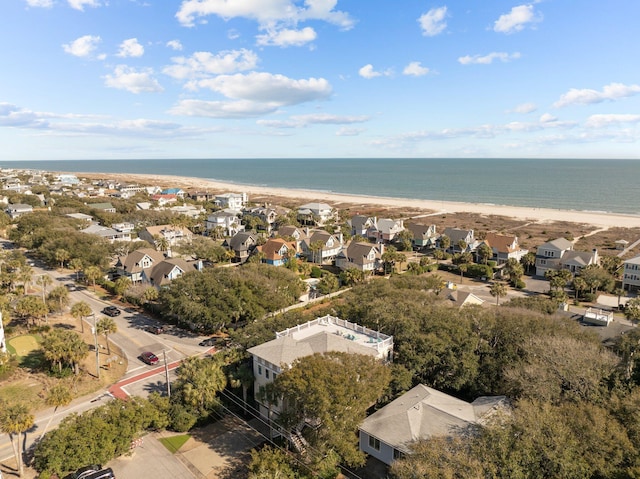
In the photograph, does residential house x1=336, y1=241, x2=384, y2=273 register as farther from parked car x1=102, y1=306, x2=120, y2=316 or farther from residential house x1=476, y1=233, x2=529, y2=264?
parked car x1=102, y1=306, x2=120, y2=316

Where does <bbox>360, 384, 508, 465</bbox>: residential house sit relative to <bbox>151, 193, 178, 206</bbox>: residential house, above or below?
below

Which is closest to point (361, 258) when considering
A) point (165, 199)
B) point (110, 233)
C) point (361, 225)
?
point (361, 225)

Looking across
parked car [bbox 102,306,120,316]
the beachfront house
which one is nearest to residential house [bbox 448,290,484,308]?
the beachfront house

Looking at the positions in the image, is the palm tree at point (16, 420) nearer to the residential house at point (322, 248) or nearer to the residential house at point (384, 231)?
the residential house at point (322, 248)

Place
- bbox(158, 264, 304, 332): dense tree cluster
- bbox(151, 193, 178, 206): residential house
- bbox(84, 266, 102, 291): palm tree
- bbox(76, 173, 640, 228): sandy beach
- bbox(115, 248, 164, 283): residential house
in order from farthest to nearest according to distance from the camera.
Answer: bbox(151, 193, 178, 206): residential house → bbox(76, 173, 640, 228): sandy beach → bbox(115, 248, 164, 283): residential house → bbox(84, 266, 102, 291): palm tree → bbox(158, 264, 304, 332): dense tree cluster

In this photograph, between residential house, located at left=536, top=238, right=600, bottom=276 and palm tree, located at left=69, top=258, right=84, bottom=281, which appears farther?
residential house, located at left=536, top=238, right=600, bottom=276

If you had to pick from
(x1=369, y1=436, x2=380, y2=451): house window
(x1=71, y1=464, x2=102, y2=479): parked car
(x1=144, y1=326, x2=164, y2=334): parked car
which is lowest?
(x1=71, y1=464, x2=102, y2=479): parked car

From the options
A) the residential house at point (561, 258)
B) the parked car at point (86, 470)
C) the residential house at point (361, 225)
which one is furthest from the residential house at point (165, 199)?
the parked car at point (86, 470)

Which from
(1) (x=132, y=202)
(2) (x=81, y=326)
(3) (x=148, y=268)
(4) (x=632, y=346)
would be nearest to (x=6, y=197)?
(1) (x=132, y=202)
